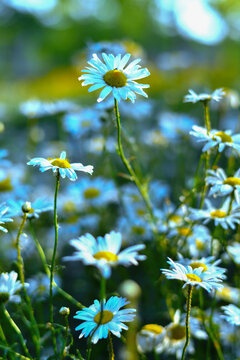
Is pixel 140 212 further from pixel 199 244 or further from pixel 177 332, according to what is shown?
pixel 177 332

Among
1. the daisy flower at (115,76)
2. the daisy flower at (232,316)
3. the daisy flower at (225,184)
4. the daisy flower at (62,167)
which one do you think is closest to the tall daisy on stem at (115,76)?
the daisy flower at (115,76)

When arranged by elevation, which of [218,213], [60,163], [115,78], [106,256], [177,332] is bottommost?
[177,332]

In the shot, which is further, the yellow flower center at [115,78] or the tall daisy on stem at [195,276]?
the yellow flower center at [115,78]

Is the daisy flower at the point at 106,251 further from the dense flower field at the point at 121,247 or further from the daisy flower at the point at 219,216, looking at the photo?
the daisy flower at the point at 219,216

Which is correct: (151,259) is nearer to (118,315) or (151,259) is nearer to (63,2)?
(118,315)

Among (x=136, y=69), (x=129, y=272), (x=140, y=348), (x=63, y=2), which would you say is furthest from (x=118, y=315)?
(x=63, y=2)

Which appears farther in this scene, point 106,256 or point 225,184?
point 225,184

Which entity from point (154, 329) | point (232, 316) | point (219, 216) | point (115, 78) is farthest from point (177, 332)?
point (115, 78)

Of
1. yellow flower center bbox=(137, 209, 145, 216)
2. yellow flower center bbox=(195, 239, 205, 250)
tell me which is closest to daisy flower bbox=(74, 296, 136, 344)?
yellow flower center bbox=(195, 239, 205, 250)
